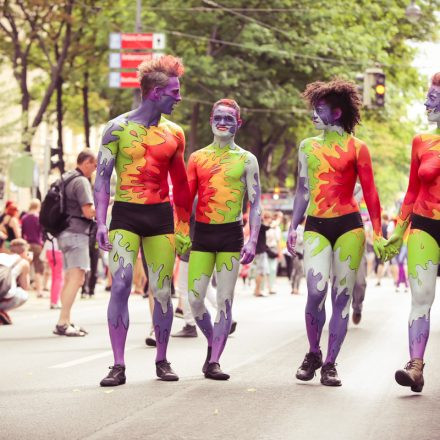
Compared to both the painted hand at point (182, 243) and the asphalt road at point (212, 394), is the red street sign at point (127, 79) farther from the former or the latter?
the painted hand at point (182, 243)

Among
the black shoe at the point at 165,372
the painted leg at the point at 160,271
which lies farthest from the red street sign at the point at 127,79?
the painted leg at the point at 160,271

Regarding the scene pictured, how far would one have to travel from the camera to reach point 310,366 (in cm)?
953

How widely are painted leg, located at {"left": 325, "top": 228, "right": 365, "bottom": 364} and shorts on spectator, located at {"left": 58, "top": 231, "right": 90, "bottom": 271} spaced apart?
16.9 ft

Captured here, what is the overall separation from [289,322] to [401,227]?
8326 millimetres

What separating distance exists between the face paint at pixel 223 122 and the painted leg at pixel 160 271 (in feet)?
3.28

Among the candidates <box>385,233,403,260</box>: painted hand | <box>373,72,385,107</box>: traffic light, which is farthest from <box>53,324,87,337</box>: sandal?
<box>373,72,385,107</box>: traffic light

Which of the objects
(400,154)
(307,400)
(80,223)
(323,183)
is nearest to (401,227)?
(323,183)

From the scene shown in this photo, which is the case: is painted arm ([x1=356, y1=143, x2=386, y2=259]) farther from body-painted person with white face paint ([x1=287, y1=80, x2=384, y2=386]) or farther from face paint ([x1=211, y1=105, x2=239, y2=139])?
face paint ([x1=211, y1=105, x2=239, y2=139])

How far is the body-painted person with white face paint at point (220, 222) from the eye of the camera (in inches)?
382

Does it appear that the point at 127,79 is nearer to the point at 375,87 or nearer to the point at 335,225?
the point at 375,87

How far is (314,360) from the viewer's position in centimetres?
954

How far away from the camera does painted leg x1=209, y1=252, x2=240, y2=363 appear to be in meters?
9.66

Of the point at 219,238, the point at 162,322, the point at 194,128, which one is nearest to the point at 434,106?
the point at 219,238

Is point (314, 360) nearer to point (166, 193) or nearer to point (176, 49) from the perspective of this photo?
point (166, 193)
